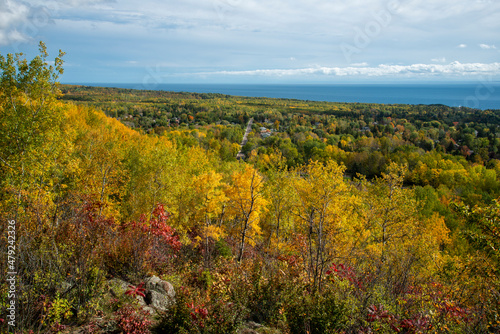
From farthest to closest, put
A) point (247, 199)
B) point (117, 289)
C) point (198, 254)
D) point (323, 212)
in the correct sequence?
point (198, 254) < point (247, 199) < point (323, 212) < point (117, 289)

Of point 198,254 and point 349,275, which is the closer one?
point 349,275

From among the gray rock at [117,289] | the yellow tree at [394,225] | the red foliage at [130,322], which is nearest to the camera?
the red foliage at [130,322]

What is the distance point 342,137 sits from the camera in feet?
382

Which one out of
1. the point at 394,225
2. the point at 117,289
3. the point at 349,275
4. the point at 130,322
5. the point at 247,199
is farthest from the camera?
the point at 247,199

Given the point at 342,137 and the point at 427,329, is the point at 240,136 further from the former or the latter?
the point at 427,329

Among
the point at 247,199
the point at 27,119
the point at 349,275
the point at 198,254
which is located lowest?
the point at 198,254

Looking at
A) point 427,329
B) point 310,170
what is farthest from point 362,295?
point 310,170

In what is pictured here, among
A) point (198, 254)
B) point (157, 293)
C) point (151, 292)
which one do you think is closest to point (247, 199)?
point (198, 254)

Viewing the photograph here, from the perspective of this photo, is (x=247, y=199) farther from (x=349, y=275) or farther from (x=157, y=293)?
(x=349, y=275)

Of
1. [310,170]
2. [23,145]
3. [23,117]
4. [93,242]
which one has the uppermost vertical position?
[23,117]

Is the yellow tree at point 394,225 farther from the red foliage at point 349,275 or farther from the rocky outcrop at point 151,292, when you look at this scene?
the rocky outcrop at point 151,292

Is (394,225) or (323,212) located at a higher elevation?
(323,212)

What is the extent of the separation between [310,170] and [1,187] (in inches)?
584

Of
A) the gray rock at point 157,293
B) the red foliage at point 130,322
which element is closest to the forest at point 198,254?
the red foliage at point 130,322
